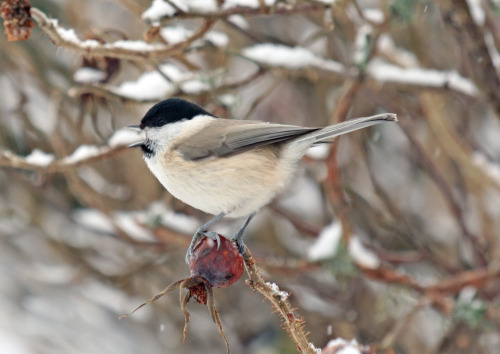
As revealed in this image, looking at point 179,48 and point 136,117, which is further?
point 136,117

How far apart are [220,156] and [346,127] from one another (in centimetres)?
54

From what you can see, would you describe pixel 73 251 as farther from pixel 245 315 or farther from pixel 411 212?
pixel 411 212

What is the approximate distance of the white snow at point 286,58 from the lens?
2846 millimetres

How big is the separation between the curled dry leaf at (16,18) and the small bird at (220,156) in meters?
0.54

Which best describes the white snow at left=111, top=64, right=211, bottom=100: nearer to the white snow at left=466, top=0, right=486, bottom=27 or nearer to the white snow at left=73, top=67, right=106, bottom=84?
the white snow at left=73, top=67, right=106, bottom=84

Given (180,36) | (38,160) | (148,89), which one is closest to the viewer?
(38,160)

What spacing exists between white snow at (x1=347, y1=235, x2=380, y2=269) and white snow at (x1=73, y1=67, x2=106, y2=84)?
4.80 ft

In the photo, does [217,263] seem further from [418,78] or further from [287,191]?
[287,191]

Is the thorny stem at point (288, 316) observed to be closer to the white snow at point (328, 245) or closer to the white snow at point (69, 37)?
the white snow at point (69, 37)

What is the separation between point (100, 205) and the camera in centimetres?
326

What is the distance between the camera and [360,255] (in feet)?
9.73

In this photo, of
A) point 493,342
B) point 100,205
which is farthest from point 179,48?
point 493,342

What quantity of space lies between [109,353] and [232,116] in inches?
92.7

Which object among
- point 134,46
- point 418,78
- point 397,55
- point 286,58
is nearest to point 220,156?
point 134,46
